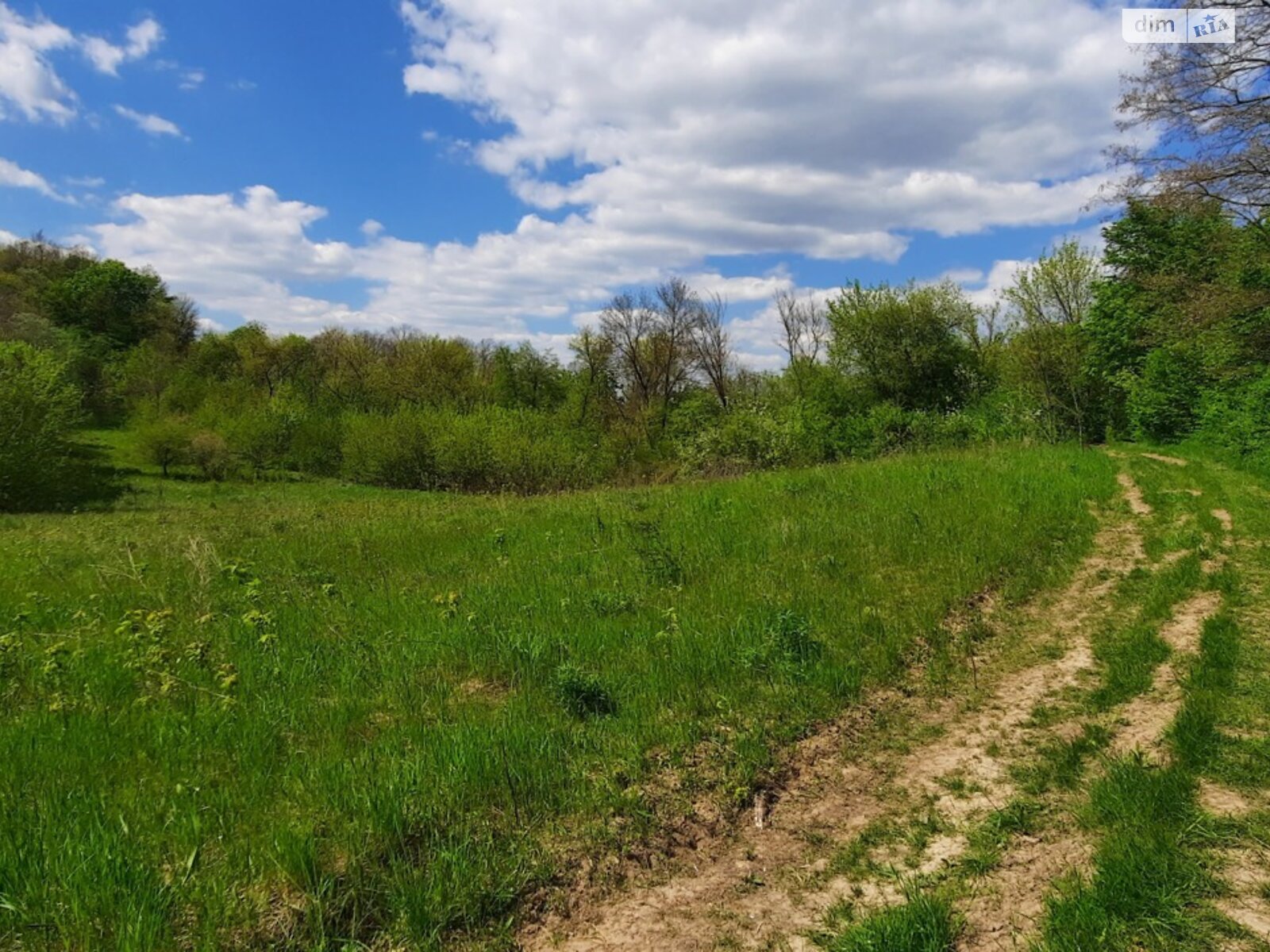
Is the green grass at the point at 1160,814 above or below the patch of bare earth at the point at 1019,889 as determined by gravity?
above

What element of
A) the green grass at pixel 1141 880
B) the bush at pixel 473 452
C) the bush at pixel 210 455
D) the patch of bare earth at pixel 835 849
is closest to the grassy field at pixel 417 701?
the patch of bare earth at pixel 835 849

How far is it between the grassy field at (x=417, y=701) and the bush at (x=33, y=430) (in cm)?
2569

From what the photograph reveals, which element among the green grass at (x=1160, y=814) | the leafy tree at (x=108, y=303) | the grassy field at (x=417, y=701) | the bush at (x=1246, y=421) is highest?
the leafy tree at (x=108, y=303)

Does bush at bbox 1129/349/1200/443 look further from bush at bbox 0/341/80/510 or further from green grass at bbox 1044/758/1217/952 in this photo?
bush at bbox 0/341/80/510

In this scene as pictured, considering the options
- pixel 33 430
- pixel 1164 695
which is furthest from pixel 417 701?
pixel 33 430

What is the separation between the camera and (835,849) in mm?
3627

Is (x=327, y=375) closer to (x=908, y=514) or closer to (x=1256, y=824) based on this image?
(x=908, y=514)

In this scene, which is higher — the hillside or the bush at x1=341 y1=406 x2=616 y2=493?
the bush at x1=341 y1=406 x2=616 y2=493

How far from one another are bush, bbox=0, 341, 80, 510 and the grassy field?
2569 centimetres

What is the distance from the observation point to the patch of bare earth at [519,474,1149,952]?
3062 mm

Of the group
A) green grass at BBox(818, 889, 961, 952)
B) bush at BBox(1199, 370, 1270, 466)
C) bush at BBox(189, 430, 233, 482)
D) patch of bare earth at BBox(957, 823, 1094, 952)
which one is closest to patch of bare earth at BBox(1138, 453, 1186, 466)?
bush at BBox(1199, 370, 1270, 466)

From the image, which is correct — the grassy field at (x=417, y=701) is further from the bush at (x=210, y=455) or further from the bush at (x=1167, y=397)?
the bush at (x=210, y=455)

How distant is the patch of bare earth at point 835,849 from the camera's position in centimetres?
306

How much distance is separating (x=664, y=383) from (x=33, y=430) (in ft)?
127
